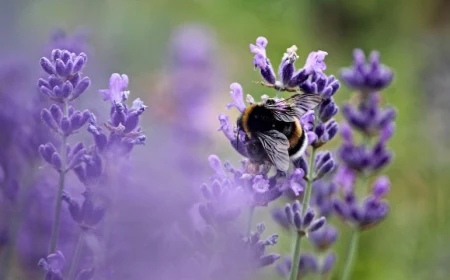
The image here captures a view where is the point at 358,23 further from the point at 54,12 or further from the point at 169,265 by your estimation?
the point at 169,265

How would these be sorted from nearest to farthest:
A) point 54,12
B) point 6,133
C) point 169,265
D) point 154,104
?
point 169,265 → point 6,133 → point 154,104 → point 54,12

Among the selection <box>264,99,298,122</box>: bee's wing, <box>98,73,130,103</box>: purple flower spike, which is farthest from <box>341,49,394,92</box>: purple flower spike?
<box>98,73,130,103</box>: purple flower spike

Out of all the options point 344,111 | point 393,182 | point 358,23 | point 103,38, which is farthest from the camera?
point 358,23

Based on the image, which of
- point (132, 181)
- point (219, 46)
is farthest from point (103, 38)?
point (132, 181)

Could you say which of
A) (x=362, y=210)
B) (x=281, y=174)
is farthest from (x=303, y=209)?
(x=362, y=210)

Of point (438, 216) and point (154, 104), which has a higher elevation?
point (154, 104)

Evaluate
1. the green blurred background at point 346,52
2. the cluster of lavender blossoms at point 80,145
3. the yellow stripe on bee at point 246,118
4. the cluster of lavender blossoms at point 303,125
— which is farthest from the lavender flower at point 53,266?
the green blurred background at point 346,52

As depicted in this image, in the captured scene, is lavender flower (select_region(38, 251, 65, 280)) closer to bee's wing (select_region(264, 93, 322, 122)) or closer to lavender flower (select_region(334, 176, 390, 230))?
bee's wing (select_region(264, 93, 322, 122))
